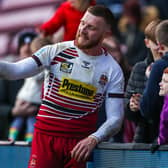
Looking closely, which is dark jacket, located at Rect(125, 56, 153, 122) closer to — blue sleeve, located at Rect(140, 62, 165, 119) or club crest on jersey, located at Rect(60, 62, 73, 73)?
blue sleeve, located at Rect(140, 62, 165, 119)

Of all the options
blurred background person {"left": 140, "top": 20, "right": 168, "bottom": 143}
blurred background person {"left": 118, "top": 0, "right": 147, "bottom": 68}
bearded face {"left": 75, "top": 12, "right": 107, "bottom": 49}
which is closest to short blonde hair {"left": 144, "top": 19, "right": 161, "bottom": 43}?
blurred background person {"left": 140, "top": 20, "right": 168, "bottom": 143}

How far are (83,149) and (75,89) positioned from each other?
0.50 metres

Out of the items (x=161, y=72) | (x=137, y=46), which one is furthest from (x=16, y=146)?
(x=137, y=46)

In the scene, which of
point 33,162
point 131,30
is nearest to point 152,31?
point 33,162

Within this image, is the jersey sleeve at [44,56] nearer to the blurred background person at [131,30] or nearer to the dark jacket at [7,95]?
the dark jacket at [7,95]

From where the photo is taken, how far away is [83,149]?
21.2ft

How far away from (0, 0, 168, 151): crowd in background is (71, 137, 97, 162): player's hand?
0.61 metres

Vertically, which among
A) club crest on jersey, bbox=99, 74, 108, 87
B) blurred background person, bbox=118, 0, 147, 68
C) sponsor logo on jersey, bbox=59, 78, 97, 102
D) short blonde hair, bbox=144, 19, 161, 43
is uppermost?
blurred background person, bbox=118, 0, 147, 68

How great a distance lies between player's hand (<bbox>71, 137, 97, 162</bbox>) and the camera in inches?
255

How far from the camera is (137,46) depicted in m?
12.6

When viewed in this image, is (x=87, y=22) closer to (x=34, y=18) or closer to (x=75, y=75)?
(x=75, y=75)

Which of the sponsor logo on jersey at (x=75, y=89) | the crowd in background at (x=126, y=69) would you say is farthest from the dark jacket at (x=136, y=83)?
the sponsor logo on jersey at (x=75, y=89)

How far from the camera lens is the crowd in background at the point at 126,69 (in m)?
7.28

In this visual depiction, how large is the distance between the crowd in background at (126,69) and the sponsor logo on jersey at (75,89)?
501mm
